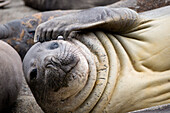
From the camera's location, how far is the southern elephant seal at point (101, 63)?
1812mm

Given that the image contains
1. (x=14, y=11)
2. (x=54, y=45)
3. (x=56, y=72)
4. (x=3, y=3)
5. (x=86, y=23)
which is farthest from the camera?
(x=3, y=3)

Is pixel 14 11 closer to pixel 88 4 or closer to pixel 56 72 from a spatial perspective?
pixel 88 4

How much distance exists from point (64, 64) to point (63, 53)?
0.07 m

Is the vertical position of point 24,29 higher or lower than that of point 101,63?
lower

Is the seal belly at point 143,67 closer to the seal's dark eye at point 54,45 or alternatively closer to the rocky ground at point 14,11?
the seal's dark eye at point 54,45

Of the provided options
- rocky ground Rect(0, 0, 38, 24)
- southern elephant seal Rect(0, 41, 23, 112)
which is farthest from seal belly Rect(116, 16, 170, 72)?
rocky ground Rect(0, 0, 38, 24)

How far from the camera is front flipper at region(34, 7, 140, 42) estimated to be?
1.99 metres

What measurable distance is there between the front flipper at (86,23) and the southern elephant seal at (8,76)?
399 millimetres

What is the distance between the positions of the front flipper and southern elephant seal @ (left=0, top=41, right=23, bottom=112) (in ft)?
1.31

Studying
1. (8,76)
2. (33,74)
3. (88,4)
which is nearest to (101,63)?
(33,74)

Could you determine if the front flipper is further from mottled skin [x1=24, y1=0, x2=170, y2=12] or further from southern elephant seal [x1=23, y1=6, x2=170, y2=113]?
mottled skin [x1=24, y1=0, x2=170, y2=12]

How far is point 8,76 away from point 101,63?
70 cm

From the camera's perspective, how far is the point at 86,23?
6.55 feet

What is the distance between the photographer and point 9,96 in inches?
91.7
